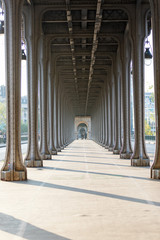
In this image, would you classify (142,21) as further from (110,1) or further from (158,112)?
(158,112)

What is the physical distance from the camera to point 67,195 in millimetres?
7816

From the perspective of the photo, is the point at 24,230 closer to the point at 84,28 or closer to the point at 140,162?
the point at 140,162

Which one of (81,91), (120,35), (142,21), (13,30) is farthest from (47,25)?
(81,91)

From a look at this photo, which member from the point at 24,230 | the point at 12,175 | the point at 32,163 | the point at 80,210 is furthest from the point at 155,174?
the point at 24,230

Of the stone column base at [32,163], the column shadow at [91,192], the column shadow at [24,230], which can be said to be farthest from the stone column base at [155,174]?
the column shadow at [24,230]

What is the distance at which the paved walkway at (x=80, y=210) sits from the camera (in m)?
4.75

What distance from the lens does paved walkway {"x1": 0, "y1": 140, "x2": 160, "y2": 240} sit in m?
4.75

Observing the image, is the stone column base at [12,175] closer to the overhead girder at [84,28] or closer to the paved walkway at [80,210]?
the paved walkway at [80,210]

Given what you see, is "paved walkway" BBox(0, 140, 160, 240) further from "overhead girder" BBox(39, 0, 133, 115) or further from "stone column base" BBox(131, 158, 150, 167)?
"overhead girder" BBox(39, 0, 133, 115)

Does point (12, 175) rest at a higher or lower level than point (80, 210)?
higher

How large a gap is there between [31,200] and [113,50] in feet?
65.0

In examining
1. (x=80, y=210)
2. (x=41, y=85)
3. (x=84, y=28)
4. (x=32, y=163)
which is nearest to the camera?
(x=80, y=210)

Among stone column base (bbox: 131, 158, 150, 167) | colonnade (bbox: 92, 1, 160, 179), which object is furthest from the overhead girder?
stone column base (bbox: 131, 158, 150, 167)

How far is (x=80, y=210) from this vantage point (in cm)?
619
